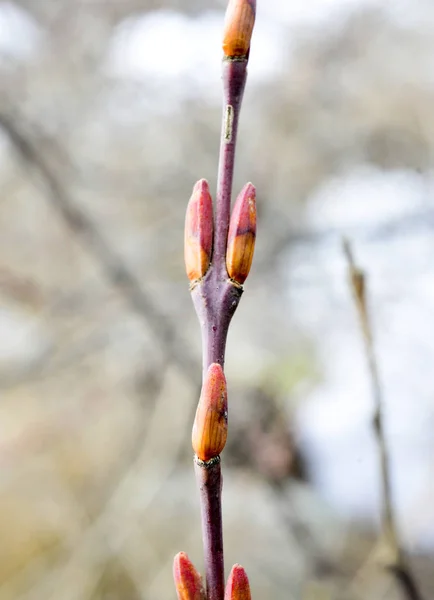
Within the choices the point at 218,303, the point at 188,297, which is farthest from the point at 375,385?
the point at 188,297

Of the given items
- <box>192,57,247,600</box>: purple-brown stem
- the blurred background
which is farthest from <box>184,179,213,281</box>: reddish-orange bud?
the blurred background

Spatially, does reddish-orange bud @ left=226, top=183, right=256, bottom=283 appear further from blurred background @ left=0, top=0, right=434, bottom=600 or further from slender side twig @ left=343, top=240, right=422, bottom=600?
blurred background @ left=0, top=0, right=434, bottom=600

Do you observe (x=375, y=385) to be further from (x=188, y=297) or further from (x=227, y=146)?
(x=188, y=297)

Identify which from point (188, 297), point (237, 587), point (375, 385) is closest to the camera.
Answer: point (237, 587)

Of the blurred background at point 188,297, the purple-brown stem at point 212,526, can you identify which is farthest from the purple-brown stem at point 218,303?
the blurred background at point 188,297

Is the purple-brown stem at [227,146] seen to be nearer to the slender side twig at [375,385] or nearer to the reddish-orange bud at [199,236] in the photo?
the reddish-orange bud at [199,236]

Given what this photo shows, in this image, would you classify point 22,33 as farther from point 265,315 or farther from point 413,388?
point 413,388

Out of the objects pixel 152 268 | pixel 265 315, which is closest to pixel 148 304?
pixel 152 268
